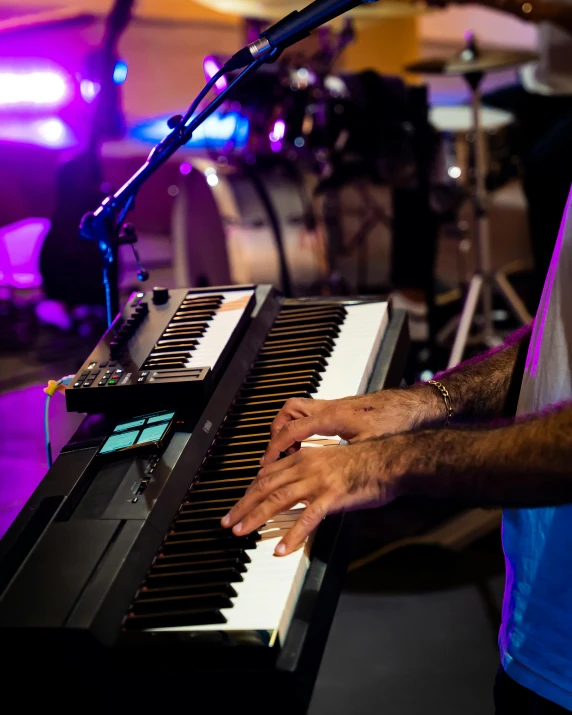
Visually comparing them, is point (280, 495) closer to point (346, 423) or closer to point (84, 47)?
point (346, 423)

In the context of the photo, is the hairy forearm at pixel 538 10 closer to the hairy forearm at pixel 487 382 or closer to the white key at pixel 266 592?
the hairy forearm at pixel 487 382

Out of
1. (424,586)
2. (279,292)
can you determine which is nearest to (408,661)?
(424,586)

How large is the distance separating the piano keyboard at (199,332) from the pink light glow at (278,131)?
3698 millimetres

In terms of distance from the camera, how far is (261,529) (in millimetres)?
1186

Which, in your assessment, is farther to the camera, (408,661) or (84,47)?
(84,47)

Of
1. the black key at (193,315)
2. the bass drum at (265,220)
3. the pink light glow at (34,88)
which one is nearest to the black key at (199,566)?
the black key at (193,315)

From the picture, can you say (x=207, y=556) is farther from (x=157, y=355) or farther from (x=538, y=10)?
(x=538, y=10)

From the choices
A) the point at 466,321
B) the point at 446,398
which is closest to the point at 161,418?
the point at 446,398

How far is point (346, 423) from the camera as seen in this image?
1321mm

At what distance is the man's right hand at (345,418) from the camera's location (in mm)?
1276

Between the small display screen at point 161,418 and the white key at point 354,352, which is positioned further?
the white key at point 354,352

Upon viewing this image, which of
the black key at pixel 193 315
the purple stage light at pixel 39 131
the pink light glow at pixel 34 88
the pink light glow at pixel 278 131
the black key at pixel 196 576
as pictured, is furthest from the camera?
the purple stage light at pixel 39 131

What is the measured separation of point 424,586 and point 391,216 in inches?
115

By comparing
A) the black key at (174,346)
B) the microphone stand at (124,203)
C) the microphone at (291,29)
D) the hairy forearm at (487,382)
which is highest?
the microphone at (291,29)
